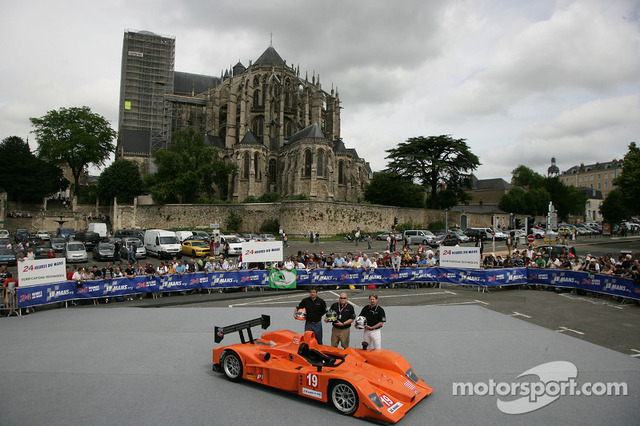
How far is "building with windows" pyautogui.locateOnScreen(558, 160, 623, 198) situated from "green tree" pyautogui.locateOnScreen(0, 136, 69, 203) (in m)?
120

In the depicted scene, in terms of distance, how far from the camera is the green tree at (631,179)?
34.9m

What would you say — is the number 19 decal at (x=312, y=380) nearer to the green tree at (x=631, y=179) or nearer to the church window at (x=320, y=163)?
the green tree at (x=631, y=179)

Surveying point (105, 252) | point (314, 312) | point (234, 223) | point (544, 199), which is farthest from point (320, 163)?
point (314, 312)

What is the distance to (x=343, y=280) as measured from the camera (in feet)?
57.6

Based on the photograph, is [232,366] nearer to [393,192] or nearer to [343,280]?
[343,280]

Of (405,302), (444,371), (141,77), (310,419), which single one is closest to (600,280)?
(405,302)

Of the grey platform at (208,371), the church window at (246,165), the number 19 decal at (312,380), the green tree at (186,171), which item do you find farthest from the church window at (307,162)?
the number 19 decal at (312,380)

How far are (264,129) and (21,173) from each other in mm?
33172

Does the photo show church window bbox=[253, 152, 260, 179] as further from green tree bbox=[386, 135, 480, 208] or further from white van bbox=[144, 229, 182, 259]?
white van bbox=[144, 229, 182, 259]

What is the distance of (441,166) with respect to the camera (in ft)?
169

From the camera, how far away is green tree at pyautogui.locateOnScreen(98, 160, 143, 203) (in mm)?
52794

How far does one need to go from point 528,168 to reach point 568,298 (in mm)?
93270

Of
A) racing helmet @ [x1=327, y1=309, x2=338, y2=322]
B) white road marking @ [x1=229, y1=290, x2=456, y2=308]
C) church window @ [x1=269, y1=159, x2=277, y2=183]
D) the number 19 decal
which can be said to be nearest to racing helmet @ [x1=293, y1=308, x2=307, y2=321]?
racing helmet @ [x1=327, y1=309, x2=338, y2=322]

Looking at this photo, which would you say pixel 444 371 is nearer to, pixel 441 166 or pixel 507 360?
pixel 507 360
